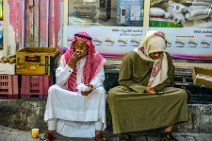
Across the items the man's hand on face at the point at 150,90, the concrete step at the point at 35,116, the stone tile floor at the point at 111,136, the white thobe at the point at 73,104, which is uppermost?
the man's hand on face at the point at 150,90

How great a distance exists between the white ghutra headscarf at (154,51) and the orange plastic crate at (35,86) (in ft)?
4.54

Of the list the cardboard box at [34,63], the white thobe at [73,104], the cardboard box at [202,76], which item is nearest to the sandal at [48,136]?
the white thobe at [73,104]

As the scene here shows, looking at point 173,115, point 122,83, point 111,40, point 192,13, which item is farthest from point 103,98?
point 192,13

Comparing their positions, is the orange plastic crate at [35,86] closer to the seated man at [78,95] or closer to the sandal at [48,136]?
the seated man at [78,95]

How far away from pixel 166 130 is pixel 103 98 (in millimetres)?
918

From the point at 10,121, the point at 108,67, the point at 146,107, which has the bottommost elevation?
the point at 10,121

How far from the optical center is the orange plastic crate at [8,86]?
223 inches

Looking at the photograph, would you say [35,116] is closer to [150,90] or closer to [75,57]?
[75,57]

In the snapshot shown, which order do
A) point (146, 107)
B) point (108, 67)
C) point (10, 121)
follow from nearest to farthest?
point (146, 107)
point (10, 121)
point (108, 67)

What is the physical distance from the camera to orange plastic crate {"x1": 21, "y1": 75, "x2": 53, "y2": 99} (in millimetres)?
5617

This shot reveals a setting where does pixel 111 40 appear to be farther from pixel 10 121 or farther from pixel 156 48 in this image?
pixel 10 121

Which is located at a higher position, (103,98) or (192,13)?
(192,13)

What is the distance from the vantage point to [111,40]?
19.7 ft

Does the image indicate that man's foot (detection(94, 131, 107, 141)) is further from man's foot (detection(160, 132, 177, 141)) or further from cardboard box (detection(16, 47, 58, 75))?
cardboard box (detection(16, 47, 58, 75))
